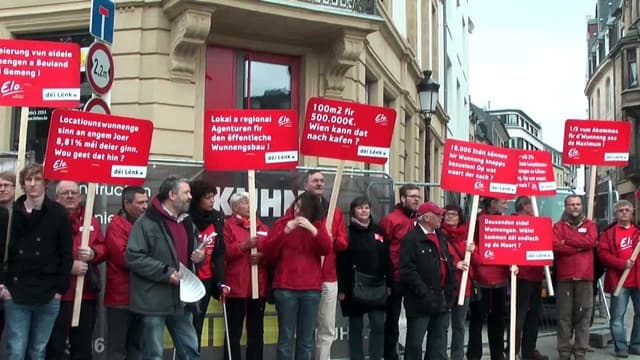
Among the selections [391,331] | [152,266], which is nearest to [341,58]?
[391,331]

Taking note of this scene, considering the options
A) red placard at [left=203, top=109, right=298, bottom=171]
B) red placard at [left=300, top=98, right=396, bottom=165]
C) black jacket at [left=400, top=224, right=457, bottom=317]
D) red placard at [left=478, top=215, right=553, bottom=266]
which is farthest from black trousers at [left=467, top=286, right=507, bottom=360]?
red placard at [left=203, top=109, right=298, bottom=171]

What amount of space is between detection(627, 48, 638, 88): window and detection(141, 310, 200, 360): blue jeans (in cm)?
5091

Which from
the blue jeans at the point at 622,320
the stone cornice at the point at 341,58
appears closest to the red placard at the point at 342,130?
the blue jeans at the point at 622,320

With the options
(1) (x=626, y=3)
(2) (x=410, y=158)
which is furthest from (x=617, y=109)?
(2) (x=410, y=158)

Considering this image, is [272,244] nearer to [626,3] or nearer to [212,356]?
[212,356]

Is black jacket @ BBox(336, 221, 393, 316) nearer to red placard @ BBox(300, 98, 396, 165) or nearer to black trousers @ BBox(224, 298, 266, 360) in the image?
red placard @ BBox(300, 98, 396, 165)

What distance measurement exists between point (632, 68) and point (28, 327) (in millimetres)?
52520

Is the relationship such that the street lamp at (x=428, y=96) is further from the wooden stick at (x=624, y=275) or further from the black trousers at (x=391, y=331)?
the black trousers at (x=391, y=331)

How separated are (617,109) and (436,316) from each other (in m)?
52.0

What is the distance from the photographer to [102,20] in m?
8.03

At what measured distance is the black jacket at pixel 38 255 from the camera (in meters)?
5.79

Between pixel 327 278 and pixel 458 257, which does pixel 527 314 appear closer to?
pixel 458 257

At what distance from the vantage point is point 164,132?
1129 cm

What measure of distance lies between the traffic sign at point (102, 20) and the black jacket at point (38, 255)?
2627 mm
